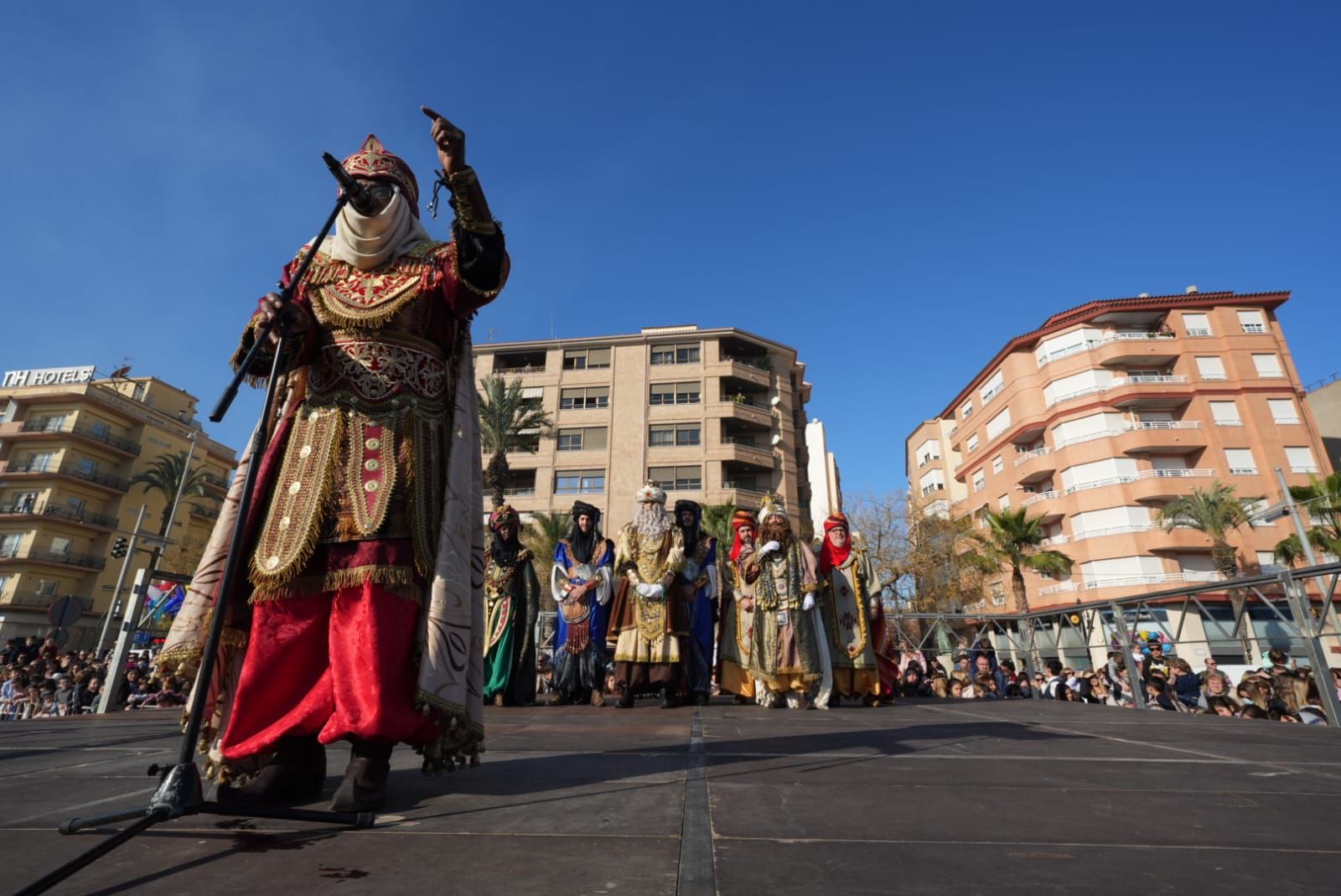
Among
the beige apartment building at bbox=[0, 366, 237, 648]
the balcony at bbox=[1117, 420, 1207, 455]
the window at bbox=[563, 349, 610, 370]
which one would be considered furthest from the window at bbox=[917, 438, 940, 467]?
the beige apartment building at bbox=[0, 366, 237, 648]

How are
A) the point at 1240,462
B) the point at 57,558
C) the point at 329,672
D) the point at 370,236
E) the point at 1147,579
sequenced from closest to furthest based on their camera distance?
1. the point at 329,672
2. the point at 370,236
3. the point at 1147,579
4. the point at 1240,462
5. the point at 57,558

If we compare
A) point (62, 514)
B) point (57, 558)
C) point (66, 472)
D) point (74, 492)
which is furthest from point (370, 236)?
point (74, 492)

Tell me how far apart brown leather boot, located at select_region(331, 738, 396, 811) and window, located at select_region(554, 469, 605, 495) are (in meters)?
36.8

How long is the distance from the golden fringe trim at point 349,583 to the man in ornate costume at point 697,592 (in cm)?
501

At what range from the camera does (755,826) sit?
173cm

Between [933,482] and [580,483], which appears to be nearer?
[580,483]

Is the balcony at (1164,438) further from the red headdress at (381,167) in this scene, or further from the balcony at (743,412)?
the red headdress at (381,167)

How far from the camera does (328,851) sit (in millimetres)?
1604

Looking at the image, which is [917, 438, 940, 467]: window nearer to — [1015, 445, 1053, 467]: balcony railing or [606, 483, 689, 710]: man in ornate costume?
[1015, 445, 1053, 467]: balcony railing

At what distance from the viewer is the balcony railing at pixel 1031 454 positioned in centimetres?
3825

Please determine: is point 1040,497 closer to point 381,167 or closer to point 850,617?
point 850,617

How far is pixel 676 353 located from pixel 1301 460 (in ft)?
110

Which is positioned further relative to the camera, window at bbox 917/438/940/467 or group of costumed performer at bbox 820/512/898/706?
window at bbox 917/438/940/467

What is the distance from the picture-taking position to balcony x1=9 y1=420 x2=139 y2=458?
1647 inches
